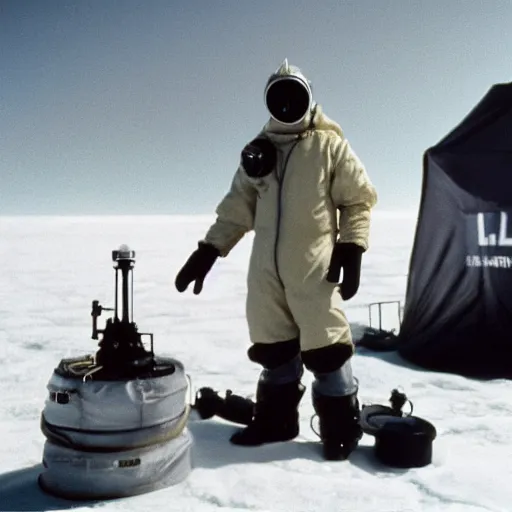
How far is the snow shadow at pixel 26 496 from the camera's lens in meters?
1.77

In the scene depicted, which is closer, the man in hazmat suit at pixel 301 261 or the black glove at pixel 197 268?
the man in hazmat suit at pixel 301 261

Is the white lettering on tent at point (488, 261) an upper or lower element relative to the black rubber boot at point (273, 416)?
upper

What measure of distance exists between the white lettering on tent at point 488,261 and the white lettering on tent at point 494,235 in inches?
3.3

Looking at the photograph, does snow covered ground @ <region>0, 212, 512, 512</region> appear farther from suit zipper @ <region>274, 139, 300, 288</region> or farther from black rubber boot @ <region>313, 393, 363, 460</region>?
suit zipper @ <region>274, 139, 300, 288</region>

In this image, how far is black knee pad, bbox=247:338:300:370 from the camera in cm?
240

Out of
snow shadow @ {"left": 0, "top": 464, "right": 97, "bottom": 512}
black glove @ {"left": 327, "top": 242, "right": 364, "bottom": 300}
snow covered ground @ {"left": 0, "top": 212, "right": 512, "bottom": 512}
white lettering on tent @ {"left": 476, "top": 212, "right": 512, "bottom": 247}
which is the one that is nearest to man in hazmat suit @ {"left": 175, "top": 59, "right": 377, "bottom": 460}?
black glove @ {"left": 327, "top": 242, "right": 364, "bottom": 300}

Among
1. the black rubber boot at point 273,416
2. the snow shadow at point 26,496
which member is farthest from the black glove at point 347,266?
the snow shadow at point 26,496

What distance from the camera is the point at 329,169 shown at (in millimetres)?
2330

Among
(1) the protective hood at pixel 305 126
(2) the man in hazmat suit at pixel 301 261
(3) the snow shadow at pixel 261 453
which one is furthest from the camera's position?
(1) the protective hood at pixel 305 126

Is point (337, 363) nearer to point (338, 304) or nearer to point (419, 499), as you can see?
point (338, 304)

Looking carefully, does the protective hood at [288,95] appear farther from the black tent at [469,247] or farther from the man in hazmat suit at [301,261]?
the black tent at [469,247]

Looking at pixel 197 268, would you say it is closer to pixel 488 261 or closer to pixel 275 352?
pixel 275 352

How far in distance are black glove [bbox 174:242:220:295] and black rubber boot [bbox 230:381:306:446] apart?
0.51 metres

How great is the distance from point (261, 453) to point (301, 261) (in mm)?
759
